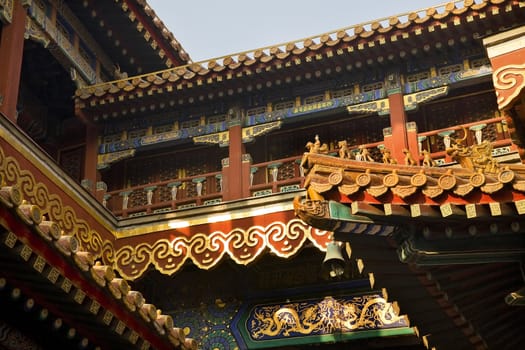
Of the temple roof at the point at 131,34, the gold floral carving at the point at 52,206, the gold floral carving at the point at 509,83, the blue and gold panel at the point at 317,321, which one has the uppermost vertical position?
the temple roof at the point at 131,34

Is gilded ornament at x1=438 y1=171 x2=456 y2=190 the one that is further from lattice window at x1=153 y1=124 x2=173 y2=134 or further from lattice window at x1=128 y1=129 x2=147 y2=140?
lattice window at x1=128 y1=129 x2=147 y2=140

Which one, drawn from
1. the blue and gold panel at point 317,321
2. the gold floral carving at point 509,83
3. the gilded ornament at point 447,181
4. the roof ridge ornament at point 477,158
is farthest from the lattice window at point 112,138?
the gilded ornament at point 447,181

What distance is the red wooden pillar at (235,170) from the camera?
13.4m

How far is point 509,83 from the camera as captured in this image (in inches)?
242

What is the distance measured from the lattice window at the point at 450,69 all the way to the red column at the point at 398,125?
26.6 inches

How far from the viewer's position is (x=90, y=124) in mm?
14797

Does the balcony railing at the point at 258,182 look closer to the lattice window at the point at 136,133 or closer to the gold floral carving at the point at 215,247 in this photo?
the gold floral carving at the point at 215,247

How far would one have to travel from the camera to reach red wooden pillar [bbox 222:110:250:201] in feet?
44.0

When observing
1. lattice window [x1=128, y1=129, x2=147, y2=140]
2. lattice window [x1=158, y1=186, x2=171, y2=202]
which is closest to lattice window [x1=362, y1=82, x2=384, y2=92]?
lattice window [x1=158, y1=186, x2=171, y2=202]

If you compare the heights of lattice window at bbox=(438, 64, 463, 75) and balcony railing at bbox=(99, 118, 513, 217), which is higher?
lattice window at bbox=(438, 64, 463, 75)

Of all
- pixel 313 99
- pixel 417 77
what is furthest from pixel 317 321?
pixel 417 77

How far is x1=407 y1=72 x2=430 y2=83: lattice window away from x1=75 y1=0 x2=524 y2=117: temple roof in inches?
12.0

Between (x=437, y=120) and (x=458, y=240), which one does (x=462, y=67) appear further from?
(x=458, y=240)

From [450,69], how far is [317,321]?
4139 mm
